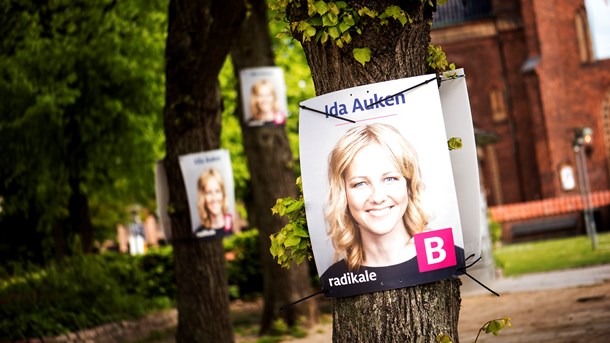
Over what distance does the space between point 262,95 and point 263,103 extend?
0.41ft

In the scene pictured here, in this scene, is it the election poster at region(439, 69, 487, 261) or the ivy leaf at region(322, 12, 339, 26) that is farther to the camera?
the election poster at region(439, 69, 487, 261)

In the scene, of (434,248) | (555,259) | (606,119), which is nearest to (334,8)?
(434,248)

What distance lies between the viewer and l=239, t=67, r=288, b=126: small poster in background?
16859 millimetres

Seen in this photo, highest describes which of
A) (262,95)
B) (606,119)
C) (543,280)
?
(262,95)

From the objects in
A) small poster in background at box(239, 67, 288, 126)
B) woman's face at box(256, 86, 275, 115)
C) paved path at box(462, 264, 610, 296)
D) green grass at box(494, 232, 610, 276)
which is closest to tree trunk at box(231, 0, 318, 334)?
small poster in background at box(239, 67, 288, 126)

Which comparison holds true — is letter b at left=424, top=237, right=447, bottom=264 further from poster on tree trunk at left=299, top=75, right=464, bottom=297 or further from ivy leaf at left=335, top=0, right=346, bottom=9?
ivy leaf at left=335, top=0, right=346, bottom=9

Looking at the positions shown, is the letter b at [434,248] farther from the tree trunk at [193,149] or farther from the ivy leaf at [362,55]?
the tree trunk at [193,149]

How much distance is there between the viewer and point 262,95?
1692 centimetres

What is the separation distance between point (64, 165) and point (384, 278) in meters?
19.5

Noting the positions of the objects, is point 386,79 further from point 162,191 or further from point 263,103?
point 263,103

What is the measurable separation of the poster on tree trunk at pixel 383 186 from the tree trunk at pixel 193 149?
22.7 ft

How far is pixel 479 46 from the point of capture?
4934cm

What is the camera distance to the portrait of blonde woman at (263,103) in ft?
55.4

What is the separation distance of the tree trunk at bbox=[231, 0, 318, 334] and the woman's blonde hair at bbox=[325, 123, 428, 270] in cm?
1146
